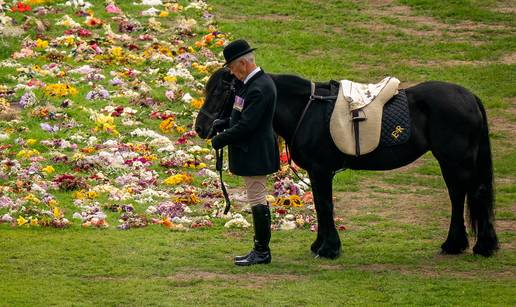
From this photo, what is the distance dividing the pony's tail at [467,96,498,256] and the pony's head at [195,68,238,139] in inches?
129

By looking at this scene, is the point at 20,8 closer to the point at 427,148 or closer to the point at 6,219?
the point at 6,219

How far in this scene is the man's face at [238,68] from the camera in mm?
14023

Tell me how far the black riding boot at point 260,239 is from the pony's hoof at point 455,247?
2.37m

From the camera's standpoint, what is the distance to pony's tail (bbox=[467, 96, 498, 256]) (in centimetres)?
1484

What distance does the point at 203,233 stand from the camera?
1628 centimetres

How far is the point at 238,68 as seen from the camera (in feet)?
46.2

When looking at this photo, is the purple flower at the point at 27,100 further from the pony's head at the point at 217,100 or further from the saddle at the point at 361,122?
the saddle at the point at 361,122

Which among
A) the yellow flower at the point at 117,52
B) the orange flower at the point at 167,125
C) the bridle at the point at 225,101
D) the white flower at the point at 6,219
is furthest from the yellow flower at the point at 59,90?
the bridle at the point at 225,101

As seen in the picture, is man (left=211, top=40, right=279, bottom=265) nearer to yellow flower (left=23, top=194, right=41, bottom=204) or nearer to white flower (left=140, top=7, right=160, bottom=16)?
yellow flower (left=23, top=194, right=41, bottom=204)

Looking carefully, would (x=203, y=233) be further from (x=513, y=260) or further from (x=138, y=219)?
(x=513, y=260)

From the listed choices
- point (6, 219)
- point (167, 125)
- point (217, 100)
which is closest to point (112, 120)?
point (167, 125)

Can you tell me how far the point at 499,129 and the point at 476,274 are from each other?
909 centimetres

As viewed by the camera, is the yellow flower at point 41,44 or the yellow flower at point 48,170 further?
the yellow flower at point 41,44

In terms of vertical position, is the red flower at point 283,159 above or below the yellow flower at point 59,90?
below
